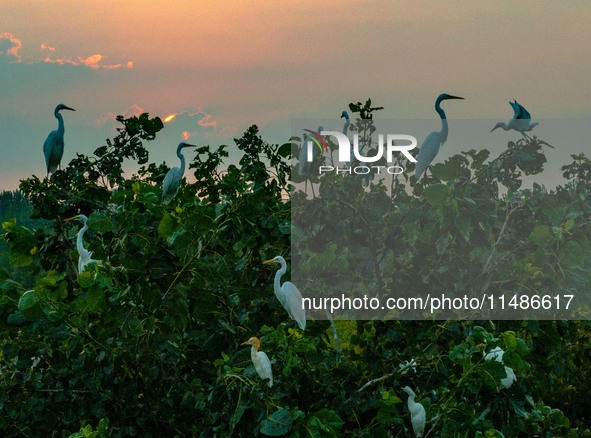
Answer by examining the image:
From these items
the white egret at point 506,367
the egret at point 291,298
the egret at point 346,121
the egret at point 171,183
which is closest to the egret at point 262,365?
the egret at point 291,298

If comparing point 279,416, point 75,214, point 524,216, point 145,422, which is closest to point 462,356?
point 279,416

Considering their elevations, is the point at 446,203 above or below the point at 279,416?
above

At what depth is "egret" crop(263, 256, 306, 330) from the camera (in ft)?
19.3

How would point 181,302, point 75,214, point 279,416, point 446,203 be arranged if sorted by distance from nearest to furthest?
point 279,416, point 181,302, point 446,203, point 75,214

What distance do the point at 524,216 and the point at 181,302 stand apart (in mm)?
2491

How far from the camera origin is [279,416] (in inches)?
183

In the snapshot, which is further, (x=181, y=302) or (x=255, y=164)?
(x=255, y=164)

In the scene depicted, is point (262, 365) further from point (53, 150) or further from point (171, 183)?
point (53, 150)

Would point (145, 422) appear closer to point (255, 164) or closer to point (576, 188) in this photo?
point (255, 164)

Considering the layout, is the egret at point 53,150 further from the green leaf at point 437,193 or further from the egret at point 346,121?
the green leaf at point 437,193

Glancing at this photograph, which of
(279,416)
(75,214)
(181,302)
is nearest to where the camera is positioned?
(279,416)

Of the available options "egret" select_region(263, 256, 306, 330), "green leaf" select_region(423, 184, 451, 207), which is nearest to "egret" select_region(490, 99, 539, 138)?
"green leaf" select_region(423, 184, 451, 207)

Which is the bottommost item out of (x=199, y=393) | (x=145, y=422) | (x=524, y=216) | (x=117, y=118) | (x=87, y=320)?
(x=145, y=422)

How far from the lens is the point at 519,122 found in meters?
6.84
